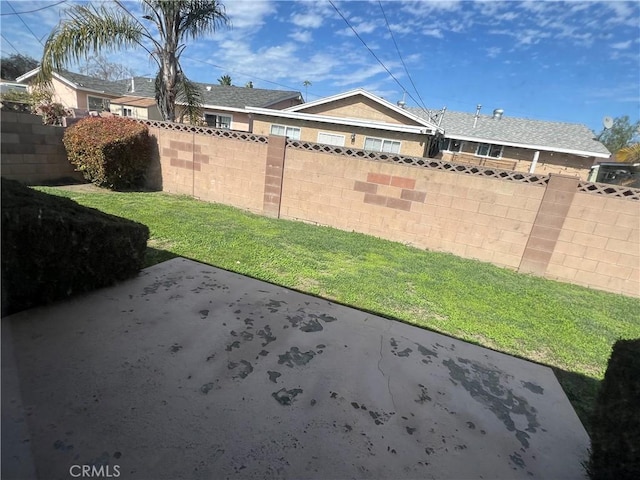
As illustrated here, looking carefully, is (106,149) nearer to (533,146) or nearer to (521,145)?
(521,145)

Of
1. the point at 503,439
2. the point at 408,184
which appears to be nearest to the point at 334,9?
the point at 408,184

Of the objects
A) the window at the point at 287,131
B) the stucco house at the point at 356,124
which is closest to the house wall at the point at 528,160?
the stucco house at the point at 356,124

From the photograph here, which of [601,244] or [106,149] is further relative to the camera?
Result: [106,149]

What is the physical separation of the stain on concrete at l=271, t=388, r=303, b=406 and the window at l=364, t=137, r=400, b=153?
39.7 ft

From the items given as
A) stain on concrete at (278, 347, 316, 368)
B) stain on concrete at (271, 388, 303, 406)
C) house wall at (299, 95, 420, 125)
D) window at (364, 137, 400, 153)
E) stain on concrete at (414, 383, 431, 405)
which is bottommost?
stain on concrete at (414, 383, 431, 405)

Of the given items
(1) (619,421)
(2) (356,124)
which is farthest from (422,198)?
(2) (356,124)

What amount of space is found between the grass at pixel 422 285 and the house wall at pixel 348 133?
7.22 metres

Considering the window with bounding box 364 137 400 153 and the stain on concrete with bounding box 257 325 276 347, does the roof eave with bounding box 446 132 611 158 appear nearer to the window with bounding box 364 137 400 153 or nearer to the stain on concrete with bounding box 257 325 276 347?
the window with bounding box 364 137 400 153

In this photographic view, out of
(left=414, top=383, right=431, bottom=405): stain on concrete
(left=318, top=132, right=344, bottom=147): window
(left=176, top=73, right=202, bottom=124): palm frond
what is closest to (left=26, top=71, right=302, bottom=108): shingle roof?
(left=318, top=132, right=344, bottom=147): window

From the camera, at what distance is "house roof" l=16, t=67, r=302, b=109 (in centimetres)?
1984

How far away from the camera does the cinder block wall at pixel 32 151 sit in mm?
7074

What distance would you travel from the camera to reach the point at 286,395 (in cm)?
217

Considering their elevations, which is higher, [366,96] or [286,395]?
[366,96]

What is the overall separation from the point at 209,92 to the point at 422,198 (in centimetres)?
1995
